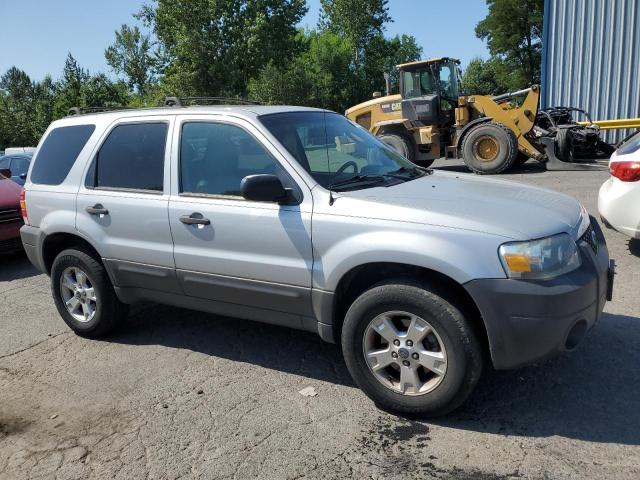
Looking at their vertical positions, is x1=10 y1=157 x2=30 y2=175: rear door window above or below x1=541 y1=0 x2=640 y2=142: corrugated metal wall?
below

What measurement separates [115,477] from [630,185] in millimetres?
5053

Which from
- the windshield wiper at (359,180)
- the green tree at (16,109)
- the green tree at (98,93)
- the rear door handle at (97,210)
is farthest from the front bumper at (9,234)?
the green tree at (16,109)

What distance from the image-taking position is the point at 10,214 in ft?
25.7

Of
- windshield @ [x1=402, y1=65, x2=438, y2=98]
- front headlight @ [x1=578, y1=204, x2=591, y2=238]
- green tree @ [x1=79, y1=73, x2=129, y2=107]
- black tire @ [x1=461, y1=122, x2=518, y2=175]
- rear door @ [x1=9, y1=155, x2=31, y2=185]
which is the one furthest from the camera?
green tree @ [x1=79, y1=73, x2=129, y2=107]

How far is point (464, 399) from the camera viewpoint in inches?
125

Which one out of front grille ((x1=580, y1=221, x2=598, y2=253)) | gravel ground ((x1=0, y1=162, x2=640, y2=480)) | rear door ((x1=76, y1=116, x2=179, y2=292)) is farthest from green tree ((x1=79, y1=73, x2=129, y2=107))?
front grille ((x1=580, y1=221, x2=598, y2=253))

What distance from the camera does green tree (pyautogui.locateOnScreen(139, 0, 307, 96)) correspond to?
140 ft

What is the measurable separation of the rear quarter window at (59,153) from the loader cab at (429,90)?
9871mm

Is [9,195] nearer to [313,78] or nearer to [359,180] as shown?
[359,180]

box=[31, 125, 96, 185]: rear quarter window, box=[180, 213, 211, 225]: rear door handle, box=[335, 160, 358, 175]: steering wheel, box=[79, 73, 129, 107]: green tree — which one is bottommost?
box=[180, 213, 211, 225]: rear door handle

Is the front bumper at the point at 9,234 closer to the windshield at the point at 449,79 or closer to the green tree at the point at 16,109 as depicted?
the windshield at the point at 449,79

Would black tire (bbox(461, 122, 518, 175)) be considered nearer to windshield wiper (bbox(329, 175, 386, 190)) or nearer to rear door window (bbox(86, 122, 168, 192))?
windshield wiper (bbox(329, 175, 386, 190))

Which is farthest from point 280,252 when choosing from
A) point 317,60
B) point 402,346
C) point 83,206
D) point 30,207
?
point 317,60

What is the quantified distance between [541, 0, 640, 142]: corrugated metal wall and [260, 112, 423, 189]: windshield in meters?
14.2
